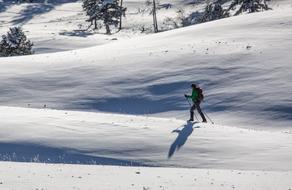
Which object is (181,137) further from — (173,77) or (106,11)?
(106,11)

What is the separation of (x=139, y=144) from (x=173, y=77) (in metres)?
12.8

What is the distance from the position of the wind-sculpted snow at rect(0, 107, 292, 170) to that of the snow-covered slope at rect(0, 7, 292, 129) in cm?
548

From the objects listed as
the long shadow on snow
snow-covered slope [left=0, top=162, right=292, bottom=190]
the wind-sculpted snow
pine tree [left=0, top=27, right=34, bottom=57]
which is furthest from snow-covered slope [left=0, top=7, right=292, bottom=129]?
pine tree [left=0, top=27, right=34, bottom=57]

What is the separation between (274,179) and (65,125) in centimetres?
874

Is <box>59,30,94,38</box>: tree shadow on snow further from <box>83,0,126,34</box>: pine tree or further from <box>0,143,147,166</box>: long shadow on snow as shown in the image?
<box>0,143,147,166</box>: long shadow on snow

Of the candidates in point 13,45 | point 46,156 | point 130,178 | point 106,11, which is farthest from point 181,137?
point 106,11

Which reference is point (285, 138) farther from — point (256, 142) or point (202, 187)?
point (202, 187)

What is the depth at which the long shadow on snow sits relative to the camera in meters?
17.6

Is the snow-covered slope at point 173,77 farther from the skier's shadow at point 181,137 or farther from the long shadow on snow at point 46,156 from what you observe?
the long shadow on snow at point 46,156

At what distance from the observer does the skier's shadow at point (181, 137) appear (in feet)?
60.1

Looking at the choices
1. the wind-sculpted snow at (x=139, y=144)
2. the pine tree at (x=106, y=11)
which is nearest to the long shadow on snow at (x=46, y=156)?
the wind-sculpted snow at (x=139, y=144)

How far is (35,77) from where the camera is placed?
1282 inches

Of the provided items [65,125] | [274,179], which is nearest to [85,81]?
[65,125]

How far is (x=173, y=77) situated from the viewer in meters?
31.1
